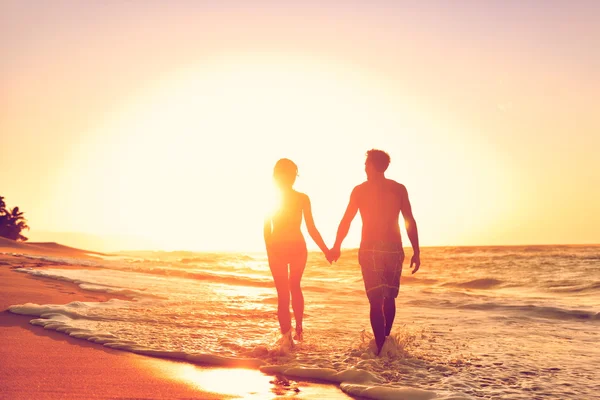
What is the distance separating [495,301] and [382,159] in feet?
27.4

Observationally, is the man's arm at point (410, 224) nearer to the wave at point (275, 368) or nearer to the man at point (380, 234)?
the man at point (380, 234)

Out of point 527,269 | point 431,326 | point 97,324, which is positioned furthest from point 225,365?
point 527,269

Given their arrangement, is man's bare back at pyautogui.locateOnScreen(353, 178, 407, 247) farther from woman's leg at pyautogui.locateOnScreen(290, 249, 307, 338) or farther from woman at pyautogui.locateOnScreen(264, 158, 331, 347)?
woman's leg at pyautogui.locateOnScreen(290, 249, 307, 338)

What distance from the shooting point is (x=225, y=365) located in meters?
5.24

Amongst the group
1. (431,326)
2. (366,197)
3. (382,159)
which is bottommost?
(431,326)

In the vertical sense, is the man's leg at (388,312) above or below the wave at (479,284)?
above

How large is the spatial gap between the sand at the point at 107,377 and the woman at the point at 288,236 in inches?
65.3

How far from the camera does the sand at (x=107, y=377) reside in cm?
388

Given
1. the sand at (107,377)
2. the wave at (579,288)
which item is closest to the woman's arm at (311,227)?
the sand at (107,377)

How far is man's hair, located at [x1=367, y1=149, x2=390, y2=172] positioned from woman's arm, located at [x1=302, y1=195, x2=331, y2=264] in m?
1.03

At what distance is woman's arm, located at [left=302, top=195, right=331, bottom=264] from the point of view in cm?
665

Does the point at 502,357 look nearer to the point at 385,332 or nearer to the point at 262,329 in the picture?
the point at 385,332

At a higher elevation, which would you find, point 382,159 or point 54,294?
point 382,159

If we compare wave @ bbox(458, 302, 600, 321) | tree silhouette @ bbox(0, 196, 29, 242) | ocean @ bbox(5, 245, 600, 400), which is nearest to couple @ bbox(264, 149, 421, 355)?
ocean @ bbox(5, 245, 600, 400)
